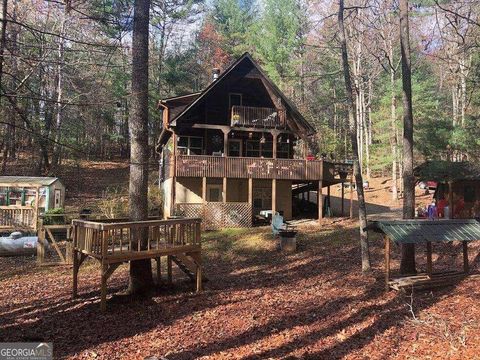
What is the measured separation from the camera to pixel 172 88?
38656 millimetres

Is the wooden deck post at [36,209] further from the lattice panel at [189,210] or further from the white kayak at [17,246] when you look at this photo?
the lattice panel at [189,210]

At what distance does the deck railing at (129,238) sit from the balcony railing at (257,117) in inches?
525

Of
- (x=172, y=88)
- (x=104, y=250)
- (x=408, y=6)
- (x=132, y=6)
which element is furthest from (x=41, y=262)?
(x=172, y=88)

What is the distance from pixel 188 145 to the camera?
23.8 metres

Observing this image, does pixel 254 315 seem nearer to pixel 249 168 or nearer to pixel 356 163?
pixel 356 163

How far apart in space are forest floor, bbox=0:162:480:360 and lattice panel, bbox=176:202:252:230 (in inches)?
279

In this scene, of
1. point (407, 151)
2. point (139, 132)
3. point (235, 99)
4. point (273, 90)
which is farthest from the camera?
point (235, 99)

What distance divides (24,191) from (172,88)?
21.4 meters

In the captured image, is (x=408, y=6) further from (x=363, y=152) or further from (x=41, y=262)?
(x=363, y=152)

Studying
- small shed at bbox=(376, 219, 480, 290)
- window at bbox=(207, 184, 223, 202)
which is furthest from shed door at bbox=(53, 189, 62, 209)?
small shed at bbox=(376, 219, 480, 290)

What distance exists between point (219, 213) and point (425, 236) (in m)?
12.3

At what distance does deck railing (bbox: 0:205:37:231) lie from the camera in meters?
18.9

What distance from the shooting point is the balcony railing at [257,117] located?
22.1 meters

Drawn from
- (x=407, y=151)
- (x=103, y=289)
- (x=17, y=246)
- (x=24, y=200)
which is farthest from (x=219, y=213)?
(x=103, y=289)
